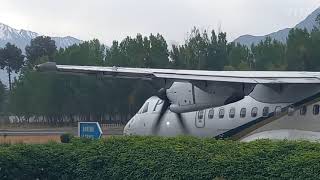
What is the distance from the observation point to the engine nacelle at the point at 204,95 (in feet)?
72.2

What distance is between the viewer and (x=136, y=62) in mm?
78812

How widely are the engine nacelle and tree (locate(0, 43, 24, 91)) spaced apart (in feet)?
330

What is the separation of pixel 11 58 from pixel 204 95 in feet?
340

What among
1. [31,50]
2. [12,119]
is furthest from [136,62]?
[31,50]

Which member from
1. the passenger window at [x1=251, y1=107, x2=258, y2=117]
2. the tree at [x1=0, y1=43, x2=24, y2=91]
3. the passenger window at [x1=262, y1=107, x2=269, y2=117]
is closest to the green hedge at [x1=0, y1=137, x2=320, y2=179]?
the passenger window at [x1=262, y1=107, x2=269, y2=117]

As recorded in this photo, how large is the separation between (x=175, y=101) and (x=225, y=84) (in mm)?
3454

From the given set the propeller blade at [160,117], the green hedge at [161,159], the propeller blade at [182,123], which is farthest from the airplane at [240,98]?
the green hedge at [161,159]

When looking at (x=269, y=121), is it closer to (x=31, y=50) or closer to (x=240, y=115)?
(x=240, y=115)

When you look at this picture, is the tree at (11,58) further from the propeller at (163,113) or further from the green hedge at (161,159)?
the green hedge at (161,159)

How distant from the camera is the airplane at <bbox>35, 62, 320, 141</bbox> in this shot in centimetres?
2092

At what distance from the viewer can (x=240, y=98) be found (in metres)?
22.4

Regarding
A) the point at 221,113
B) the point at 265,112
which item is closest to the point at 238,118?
the point at 221,113

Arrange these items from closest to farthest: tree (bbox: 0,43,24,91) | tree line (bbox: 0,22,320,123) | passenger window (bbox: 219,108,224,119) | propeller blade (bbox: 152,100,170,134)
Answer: passenger window (bbox: 219,108,224,119)
propeller blade (bbox: 152,100,170,134)
tree line (bbox: 0,22,320,123)
tree (bbox: 0,43,24,91)

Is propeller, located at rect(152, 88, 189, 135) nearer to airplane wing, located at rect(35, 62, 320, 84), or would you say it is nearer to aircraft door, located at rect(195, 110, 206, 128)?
aircraft door, located at rect(195, 110, 206, 128)
